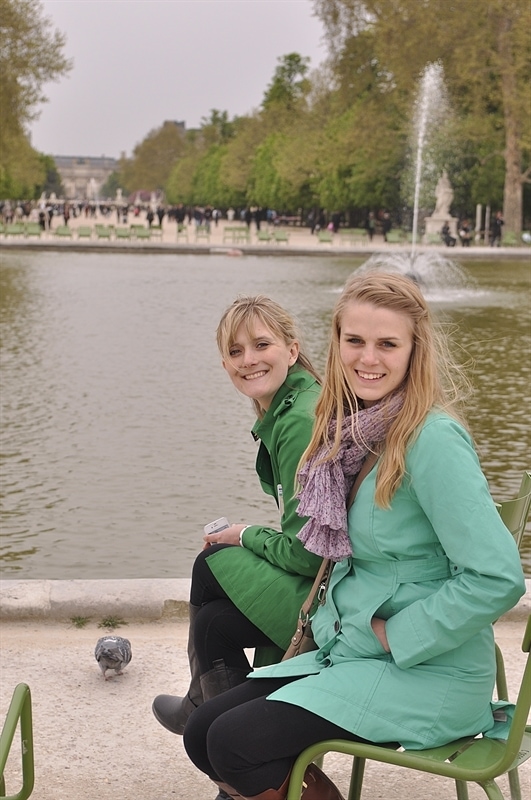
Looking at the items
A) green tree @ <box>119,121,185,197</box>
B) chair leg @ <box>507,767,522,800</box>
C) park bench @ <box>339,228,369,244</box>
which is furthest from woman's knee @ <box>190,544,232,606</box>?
green tree @ <box>119,121,185,197</box>

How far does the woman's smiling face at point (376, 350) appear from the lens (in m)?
2.79

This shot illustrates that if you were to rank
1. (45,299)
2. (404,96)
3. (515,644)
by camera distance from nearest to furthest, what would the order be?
1. (515,644)
2. (45,299)
3. (404,96)

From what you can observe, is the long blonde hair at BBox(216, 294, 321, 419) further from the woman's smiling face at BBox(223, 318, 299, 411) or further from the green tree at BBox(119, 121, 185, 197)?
the green tree at BBox(119, 121, 185, 197)

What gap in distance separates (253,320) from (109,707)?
4.60 ft

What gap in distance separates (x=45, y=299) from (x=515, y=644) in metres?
18.1

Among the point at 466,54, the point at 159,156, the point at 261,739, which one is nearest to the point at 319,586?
the point at 261,739

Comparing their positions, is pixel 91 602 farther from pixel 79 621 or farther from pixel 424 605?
pixel 424 605

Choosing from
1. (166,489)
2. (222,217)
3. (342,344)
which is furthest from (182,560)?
(222,217)

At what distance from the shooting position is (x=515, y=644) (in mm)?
4543

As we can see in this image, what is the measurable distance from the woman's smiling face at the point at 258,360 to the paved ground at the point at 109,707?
110 cm

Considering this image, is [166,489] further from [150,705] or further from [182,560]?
[150,705]

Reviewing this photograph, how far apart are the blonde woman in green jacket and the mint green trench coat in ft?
1.20

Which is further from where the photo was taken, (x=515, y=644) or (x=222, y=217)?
(x=222, y=217)

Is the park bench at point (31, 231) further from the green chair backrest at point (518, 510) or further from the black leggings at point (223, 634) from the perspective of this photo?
the green chair backrest at point (518, 510)
